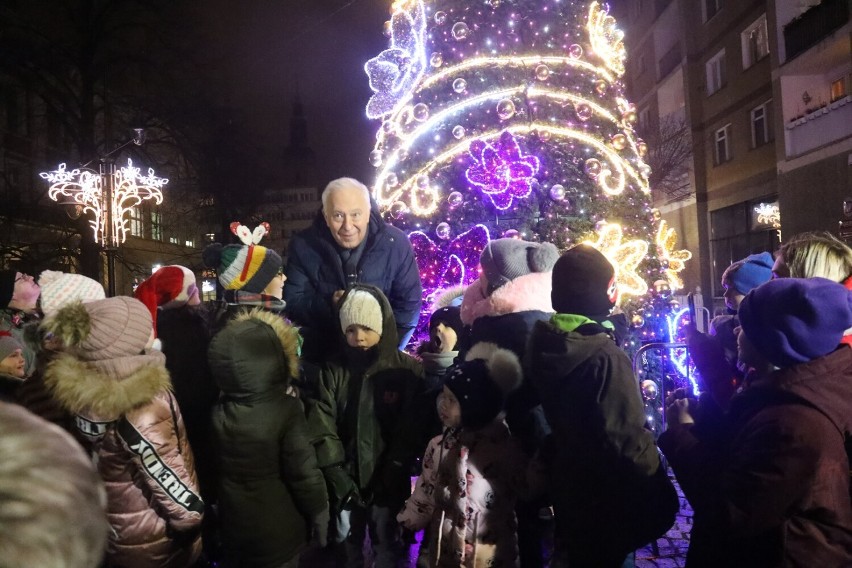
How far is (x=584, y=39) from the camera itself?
757cm

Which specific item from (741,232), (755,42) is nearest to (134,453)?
→ (741,232)

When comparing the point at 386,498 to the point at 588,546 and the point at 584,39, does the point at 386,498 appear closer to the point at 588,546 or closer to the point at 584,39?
the point at 588,546

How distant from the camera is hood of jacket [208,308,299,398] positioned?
2.96 m

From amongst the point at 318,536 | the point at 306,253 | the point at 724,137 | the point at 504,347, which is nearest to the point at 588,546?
the point at 504,347

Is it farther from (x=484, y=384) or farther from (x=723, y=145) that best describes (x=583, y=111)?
(x=723, y=145)

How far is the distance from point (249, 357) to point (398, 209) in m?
4.70

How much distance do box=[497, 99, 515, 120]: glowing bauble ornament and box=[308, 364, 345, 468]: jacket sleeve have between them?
4.69m

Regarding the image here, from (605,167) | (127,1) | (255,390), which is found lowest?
(255,390)

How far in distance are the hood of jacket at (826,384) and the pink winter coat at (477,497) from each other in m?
1.25

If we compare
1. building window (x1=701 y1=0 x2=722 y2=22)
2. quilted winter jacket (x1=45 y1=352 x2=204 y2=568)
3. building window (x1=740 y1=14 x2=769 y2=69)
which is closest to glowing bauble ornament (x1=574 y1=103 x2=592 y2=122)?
quilted winter jacket (x1=45 y1=352 x2=204 y2=568)

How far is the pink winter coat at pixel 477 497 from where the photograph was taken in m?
2.85

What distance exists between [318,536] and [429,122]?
5.59m

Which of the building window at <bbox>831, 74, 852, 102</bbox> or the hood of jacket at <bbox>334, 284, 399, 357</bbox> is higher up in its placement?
the building window at <bbox>831, 74, 852, 102</bbox>

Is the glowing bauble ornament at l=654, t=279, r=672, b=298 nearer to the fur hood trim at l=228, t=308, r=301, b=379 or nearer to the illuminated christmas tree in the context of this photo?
the illuminated christmas tree
